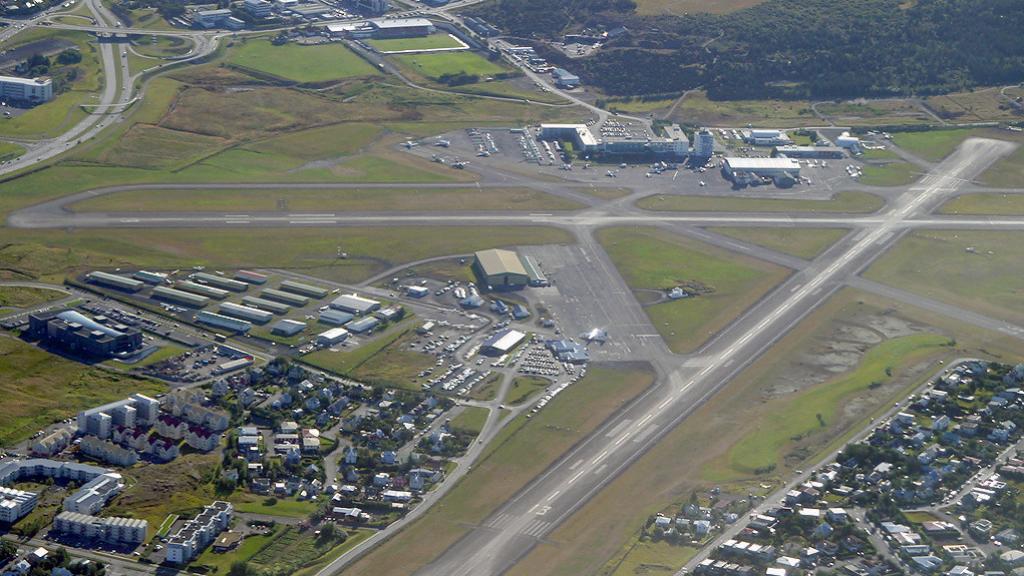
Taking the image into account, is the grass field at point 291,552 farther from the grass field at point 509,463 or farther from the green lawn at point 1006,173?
the green lawn at point 1006,173

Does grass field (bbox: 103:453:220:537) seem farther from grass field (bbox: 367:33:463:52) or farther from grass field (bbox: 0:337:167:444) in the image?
grass field (bbox: 367:33:463:52)

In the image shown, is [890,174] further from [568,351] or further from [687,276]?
[568,351]

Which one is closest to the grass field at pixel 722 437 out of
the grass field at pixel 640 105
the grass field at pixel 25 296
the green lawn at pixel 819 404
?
the green lawn at pixel 819 404

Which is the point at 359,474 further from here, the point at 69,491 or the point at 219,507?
the point at 69,491

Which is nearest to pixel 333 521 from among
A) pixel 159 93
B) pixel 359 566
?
pixel 359 566

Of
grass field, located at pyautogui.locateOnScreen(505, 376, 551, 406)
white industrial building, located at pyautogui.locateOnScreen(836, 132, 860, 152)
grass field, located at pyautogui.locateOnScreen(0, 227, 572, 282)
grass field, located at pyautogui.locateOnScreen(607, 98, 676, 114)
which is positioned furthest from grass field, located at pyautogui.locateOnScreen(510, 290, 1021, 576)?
grass field, located at pyautogui.locateOnScreen(607, 98, 676, 114)

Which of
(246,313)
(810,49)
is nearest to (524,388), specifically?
(246,313)
